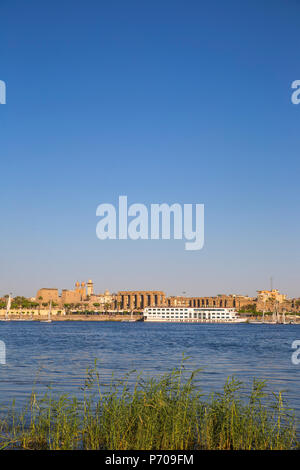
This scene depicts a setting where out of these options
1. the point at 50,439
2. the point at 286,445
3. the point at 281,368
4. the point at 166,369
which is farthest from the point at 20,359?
the point at 286,445

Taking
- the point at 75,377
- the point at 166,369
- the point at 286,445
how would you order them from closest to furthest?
the point at 286,445 < the point at 75,377 < the point at 166,369

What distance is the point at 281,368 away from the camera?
3656 cm

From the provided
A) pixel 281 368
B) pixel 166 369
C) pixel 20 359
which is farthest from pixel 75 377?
pixel 281 368

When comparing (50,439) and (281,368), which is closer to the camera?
(50,439)

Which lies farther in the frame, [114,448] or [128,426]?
[128,426]

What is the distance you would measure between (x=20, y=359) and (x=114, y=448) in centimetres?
3033

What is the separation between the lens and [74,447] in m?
12.4

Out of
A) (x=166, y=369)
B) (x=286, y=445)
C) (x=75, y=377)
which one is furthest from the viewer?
(x=166, y=369)
